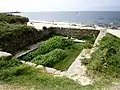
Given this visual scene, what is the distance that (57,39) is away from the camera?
11.0m

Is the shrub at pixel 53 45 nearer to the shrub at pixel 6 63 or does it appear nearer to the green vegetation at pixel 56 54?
the green vegetation at pixel 56 54

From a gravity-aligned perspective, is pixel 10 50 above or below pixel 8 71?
below

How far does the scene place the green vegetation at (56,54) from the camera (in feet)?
26.5

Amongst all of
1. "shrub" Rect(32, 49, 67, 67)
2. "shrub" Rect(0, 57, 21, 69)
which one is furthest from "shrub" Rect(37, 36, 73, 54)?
"shrub" Rect(0, 57, 21, 69)

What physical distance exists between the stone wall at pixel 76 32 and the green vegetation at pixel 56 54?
9.33 ft

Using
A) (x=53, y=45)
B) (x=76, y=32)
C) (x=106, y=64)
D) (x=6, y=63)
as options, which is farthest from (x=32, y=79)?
(x=76, y=32)

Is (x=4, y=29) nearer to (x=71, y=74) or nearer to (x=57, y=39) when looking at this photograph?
(x=57, y=39)

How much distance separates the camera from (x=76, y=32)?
46.4 ft

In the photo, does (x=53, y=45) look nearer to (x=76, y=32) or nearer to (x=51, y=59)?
(x=51, y=59)

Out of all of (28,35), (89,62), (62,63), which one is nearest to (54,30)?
(28,35)

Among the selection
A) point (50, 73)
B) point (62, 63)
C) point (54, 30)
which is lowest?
point (54, 30)

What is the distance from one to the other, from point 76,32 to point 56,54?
5592 mm

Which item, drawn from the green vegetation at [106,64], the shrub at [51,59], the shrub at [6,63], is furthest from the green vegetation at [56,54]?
the shrub at [6,63]

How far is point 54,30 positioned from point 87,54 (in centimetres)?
655
